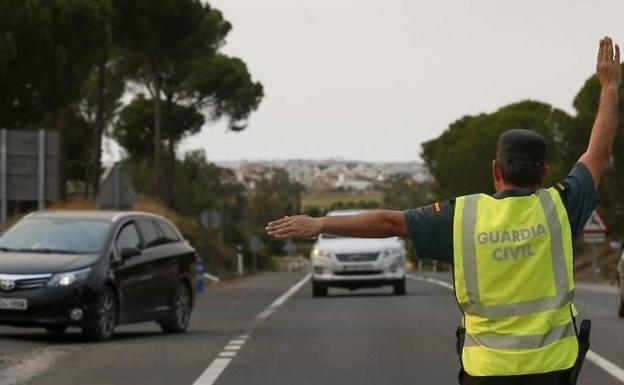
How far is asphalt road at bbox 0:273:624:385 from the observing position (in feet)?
50.6

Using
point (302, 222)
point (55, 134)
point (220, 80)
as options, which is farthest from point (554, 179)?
point (302, 222)

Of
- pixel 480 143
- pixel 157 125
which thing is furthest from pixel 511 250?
pixel 480 143

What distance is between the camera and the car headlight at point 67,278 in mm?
19797

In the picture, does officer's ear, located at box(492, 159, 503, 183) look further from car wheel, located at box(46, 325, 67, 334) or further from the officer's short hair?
car wheel, located at box(46, 325, 67, 334)

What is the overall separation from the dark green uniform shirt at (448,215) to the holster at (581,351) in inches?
13.1

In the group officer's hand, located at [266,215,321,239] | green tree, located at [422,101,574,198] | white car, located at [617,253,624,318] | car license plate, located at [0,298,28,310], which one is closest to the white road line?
car license plate, located at [0,298,28,310]

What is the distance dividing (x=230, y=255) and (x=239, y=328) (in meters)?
63.1

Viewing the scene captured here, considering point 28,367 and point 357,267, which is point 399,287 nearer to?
point 357,267

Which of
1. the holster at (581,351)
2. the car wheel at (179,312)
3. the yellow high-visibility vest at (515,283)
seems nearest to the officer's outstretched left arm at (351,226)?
the yellow high-visibility vest at (515,283)

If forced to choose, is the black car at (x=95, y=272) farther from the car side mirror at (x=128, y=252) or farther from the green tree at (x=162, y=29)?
the green tree at (x=162, y=29)

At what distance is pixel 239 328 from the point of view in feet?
77.1

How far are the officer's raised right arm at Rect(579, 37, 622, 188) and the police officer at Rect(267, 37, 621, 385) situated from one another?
20 millimetres

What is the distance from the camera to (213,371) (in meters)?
16.0

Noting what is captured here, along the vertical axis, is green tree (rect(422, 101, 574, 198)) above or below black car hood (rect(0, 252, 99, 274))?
above
